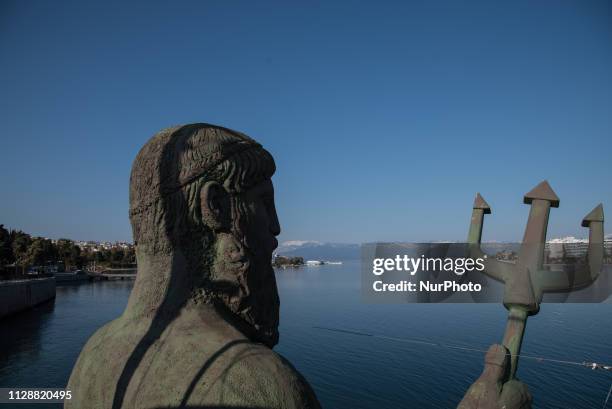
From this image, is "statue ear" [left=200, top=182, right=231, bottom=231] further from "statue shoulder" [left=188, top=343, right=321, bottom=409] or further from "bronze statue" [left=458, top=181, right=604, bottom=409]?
"bronze statue" [left=458, top=181, right=604, bottom=409]

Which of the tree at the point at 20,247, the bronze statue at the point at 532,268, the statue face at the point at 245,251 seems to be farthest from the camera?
the tree at the point at 20,247

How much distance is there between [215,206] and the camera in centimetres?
219

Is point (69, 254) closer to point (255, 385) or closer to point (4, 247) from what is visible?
point (4, 247)

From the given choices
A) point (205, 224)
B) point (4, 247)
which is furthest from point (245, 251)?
point (4, 247)

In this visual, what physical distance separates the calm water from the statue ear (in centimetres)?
1460

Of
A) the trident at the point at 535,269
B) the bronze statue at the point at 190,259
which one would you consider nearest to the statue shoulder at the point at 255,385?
the bronze statue at the point at 190,259

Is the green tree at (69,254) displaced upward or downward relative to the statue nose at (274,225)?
downward

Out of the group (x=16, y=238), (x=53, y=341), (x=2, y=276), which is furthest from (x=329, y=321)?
(x=16, y=238)

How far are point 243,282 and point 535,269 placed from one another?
7.06 metres

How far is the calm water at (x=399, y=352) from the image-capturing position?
1608 cm

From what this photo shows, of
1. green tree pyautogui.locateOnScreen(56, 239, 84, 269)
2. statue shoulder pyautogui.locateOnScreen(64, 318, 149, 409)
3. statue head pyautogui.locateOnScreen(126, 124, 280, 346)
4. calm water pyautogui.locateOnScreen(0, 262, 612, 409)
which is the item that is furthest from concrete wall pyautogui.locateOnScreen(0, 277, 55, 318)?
green tree pyautogui.locateOnScreen(56, 239, 84, 269)

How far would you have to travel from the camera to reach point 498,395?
645 centimetres

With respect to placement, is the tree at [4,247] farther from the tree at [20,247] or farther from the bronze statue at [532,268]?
the bronze statue at [532,268]

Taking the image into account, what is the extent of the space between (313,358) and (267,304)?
756 inches
